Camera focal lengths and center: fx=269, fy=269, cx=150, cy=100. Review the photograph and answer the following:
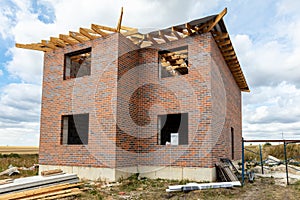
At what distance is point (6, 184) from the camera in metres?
7.87

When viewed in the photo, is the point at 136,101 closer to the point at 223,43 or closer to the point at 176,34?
the point at 176,34

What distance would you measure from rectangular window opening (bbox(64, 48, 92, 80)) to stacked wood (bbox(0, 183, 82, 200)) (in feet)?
18.3

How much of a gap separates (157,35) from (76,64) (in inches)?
196

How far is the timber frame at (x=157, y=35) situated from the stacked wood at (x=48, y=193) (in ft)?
19.5

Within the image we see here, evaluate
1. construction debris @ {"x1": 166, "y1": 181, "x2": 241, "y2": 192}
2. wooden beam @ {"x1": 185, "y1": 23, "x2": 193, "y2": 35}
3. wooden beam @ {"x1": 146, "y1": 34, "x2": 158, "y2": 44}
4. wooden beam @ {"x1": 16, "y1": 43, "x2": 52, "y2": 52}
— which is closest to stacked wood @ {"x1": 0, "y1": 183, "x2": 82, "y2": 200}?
construction debris @ {"x1": 166, "y1": 181, "x2": 241, "y2": 192}

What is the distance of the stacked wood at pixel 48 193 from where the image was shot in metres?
7.29

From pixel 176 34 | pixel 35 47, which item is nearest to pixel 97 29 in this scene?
pixel 176 34

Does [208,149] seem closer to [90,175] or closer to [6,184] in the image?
[90,175]

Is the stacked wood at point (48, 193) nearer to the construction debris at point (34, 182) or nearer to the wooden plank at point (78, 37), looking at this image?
the construction debris at point (34, 182)

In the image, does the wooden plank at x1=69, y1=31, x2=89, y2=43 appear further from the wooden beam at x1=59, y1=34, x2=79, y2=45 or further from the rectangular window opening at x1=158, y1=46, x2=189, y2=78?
the rectangular window opening at x1=158, y1=46, x2=189, y2=78

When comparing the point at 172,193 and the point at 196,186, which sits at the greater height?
the point at 196,186

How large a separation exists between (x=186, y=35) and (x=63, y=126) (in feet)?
21.4

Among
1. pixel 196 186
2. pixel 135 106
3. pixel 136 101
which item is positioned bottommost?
pixel 196 186

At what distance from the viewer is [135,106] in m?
11.3
